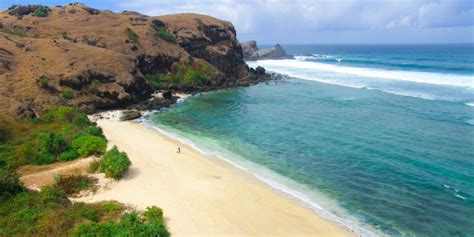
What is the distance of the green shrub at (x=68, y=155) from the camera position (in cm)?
2938

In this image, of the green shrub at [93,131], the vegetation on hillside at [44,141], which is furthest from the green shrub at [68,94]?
the green shrub at [93,131]

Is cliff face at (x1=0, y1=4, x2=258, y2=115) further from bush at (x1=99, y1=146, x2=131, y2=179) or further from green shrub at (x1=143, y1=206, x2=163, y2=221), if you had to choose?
green shrub at (x1=143, y1=206, x2=163, y2=221)

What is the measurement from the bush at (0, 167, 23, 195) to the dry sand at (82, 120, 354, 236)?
4120 mm

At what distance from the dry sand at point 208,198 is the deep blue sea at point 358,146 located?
1.60 meters

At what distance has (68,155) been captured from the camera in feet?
97.3

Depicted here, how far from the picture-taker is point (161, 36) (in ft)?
259

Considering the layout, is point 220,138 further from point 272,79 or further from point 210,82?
point 272,79

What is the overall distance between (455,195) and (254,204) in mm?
13319

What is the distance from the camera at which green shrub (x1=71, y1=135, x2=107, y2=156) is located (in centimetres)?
3047

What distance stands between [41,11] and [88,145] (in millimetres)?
56553

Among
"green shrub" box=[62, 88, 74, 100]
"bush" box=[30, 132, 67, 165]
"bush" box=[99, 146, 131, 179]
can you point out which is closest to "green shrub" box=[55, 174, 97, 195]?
"bush" box=[99, 146, 131, 179]

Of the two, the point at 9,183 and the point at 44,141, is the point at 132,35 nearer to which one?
the point at 44,141

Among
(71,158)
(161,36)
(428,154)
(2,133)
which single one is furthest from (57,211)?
(161,36)

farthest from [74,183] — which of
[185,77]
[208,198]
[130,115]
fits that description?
[185,77]
